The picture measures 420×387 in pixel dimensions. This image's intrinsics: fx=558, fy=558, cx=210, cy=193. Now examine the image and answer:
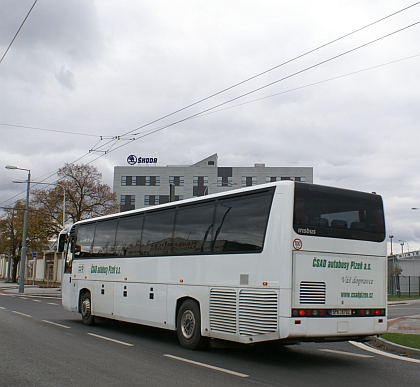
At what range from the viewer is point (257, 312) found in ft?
32.0

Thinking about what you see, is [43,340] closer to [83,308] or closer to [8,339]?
[8,339]

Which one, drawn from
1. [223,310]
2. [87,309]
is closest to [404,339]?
[223,310]

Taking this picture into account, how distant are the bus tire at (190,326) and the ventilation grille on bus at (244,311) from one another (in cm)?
59

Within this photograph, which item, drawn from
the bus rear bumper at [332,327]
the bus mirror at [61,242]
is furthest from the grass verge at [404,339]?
the bus mirror at [61,242]

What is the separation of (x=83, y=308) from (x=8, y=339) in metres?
4.64

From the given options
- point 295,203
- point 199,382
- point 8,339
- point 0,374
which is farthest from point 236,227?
point 8,339

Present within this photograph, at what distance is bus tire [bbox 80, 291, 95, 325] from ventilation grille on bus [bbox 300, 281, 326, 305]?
9.05m

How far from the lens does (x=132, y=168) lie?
10056 cm

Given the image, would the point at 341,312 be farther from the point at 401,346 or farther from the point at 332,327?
the point at 401,346

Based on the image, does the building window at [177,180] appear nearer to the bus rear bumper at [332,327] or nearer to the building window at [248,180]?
the building window at [248,180]

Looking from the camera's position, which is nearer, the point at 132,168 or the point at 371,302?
the point at 371,302

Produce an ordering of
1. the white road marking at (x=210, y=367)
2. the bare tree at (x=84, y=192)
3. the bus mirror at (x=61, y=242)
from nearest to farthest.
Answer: the white road marking at (x=210, y=367), the bus mirror at (x=61, y=242), the bare tree at (x=84, y=192)

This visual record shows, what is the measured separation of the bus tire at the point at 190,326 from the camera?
11344mm

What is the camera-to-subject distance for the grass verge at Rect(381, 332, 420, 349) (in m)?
12.3
